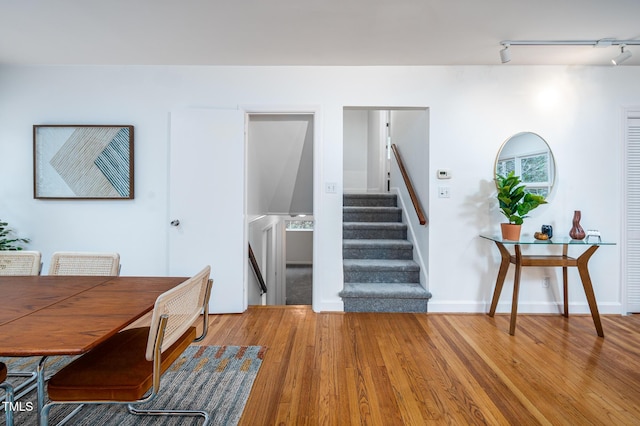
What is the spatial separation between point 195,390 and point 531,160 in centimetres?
343

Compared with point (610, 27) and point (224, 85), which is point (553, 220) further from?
point (224, 85)

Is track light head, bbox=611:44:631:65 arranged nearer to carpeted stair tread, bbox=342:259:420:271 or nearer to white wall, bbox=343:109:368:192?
carpeted stair tread, bbox=342:259:420:271

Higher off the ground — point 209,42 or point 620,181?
point 209,42

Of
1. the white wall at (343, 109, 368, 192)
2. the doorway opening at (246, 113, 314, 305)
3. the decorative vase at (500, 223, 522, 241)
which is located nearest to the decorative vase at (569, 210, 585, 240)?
the decorative vase at (500, 223, 522, 241)

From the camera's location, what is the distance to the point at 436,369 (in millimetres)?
2098

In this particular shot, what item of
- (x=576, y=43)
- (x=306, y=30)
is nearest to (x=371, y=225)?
(x=306, y=30)

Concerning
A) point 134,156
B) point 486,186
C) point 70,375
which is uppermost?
point 134,156

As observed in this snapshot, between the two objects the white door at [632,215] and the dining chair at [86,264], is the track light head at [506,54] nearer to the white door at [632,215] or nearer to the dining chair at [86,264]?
the white door at [632,215]

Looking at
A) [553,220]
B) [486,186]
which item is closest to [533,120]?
[486,186]

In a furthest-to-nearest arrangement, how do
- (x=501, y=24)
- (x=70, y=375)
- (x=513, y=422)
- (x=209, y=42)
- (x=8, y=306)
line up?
(x=209, y=42)
(x=501, y=24)
(x=513, y=422)
(x=8, y=306)
(x=70, y=375)

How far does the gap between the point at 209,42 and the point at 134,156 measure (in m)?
1.35

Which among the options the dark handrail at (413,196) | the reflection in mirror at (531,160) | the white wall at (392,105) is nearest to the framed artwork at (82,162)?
the white wall at (392,105)

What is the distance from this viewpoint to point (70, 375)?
1.23 m

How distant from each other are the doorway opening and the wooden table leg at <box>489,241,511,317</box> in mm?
2209
